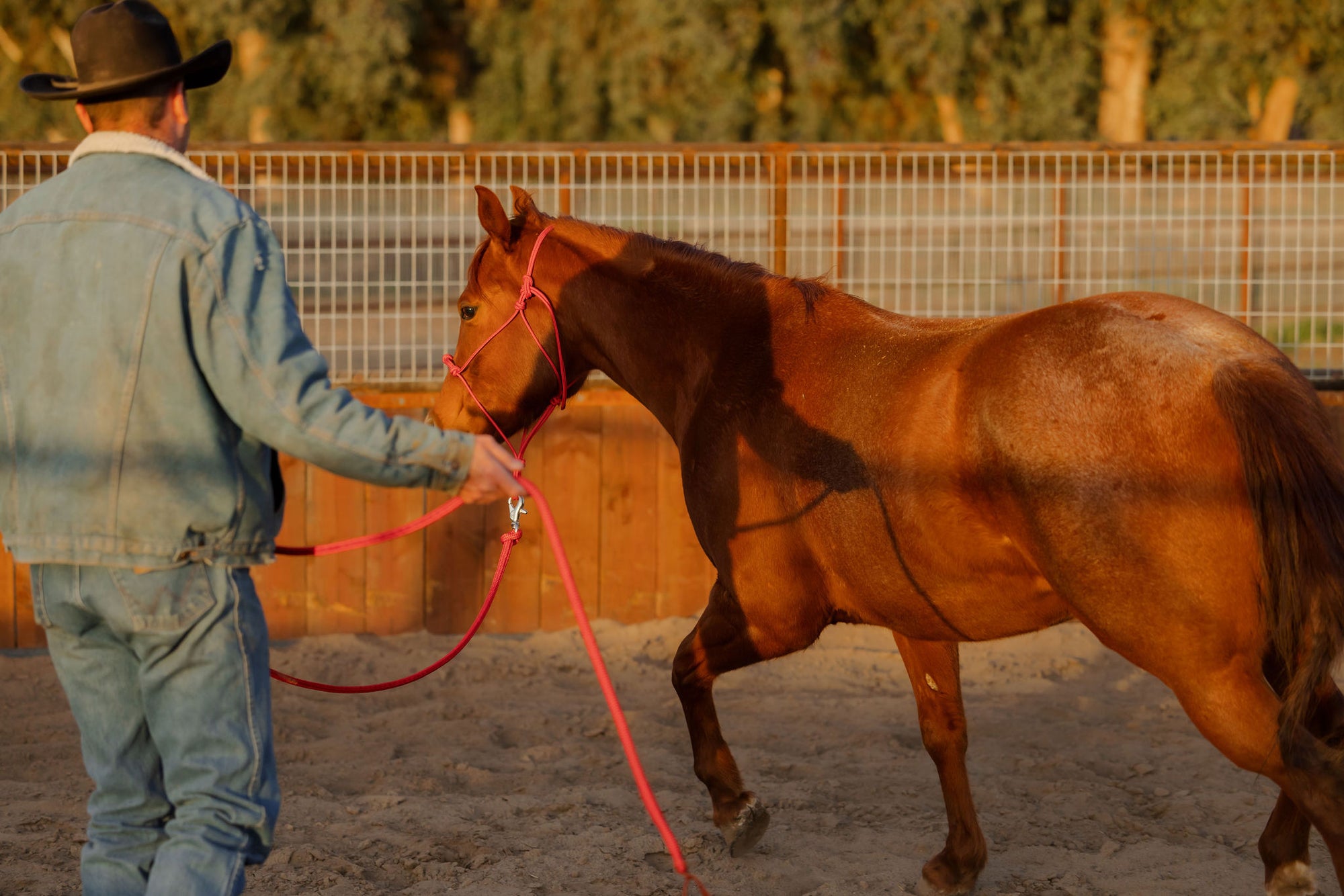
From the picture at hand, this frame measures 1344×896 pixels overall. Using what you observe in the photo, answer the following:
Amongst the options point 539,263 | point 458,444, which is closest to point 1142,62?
point 539,263

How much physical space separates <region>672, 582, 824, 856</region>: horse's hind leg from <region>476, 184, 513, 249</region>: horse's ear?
4.40ft

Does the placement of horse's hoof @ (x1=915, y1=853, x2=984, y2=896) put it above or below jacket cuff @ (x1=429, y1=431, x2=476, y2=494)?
below

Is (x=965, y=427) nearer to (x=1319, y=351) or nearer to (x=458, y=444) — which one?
(x=458, y=444)

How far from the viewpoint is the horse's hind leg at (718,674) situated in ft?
12.5

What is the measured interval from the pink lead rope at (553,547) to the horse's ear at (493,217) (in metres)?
0.10

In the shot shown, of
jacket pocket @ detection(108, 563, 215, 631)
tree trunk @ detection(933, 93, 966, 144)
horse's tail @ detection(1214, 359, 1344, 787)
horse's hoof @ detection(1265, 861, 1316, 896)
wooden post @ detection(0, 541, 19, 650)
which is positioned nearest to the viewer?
jacket pocket @ detection(108, 563, 215, 631)

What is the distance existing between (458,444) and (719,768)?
2.10 meters

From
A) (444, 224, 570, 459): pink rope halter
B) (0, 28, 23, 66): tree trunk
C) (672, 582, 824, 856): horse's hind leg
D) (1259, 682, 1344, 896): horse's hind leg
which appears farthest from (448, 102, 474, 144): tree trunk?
(1259, 682, 1344, 896): horse's hind leg

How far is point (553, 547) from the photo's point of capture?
3.95m

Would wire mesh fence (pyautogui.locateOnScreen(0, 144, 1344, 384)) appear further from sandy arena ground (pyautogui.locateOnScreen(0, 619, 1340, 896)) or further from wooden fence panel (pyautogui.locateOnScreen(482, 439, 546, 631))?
sandy arena ground (pyautogui.locateOnScreen(0, 619, 1340, 896))

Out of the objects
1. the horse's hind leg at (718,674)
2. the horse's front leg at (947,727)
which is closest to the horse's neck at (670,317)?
the horse's hind leg at (718,674)

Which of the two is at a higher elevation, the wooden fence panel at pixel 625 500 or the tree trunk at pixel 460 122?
the tree trunk at pixel 460 122

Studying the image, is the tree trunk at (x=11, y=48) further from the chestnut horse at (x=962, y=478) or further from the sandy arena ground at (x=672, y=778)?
the chestnut horse at (x=962, y=478)

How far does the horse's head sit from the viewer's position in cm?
405
